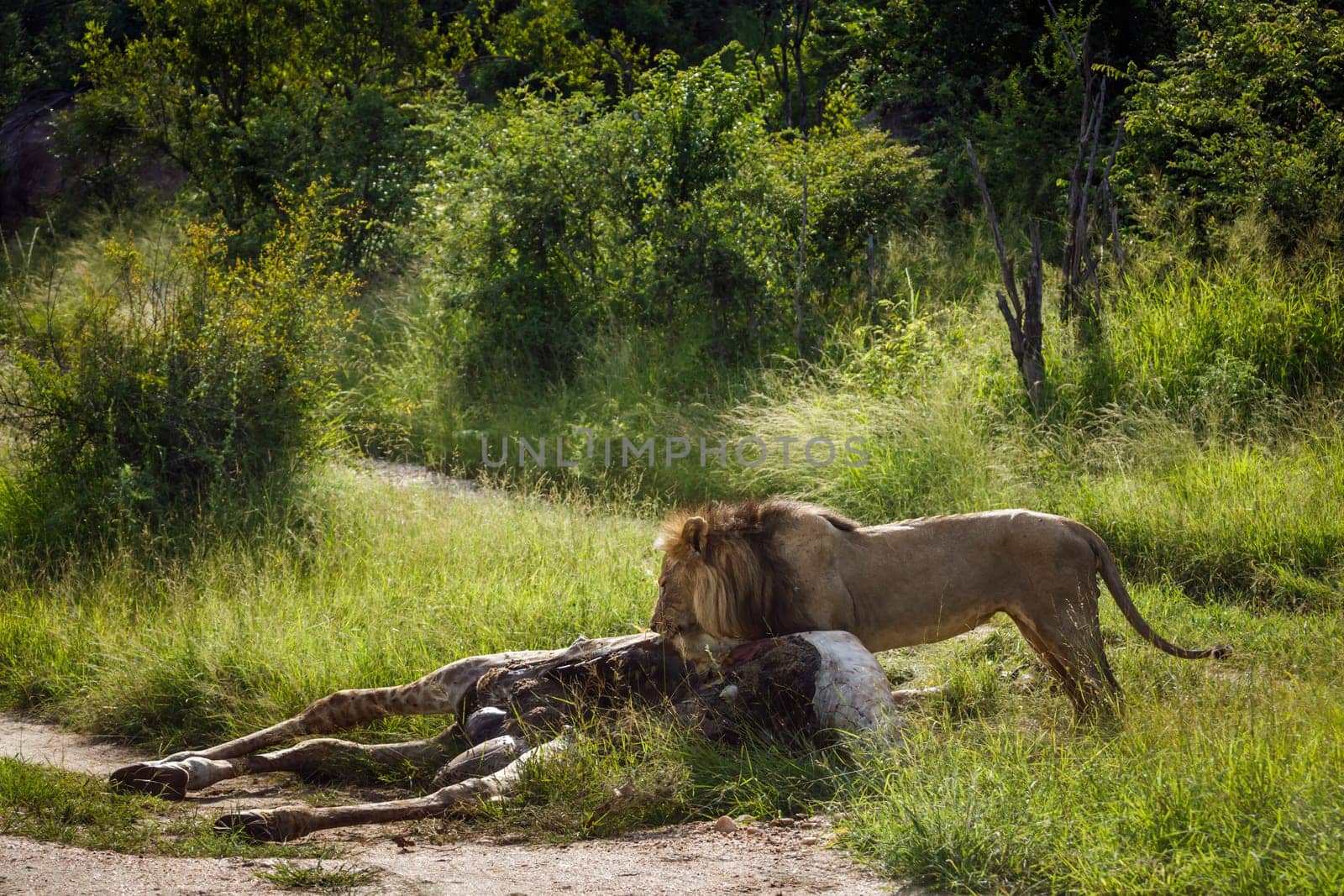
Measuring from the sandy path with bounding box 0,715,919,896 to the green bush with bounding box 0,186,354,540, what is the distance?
4.85m

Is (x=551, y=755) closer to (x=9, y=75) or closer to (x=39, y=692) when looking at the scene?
(x=39, y=692)

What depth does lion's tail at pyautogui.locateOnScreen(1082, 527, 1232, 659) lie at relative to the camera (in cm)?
556

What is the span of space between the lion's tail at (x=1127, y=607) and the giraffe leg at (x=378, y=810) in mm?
2509

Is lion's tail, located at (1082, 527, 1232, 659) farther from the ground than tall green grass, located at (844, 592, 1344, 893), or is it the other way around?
lion's tail, located at (1082, 527, 1232, 659)

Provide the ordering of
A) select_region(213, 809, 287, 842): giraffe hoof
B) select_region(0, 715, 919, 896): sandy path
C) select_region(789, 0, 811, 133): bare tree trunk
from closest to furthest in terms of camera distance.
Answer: select_region(0, 715, 919, 896): sandy path, select_region(213, 809, 287, 842): giraffe hoof, select_region(789, 0, 811, 133): bare tree trunk

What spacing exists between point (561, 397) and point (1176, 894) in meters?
10.0

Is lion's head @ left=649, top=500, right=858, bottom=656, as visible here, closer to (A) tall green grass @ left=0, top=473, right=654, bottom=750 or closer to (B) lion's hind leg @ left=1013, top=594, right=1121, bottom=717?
(B) lion's hind leg @ left=1013, top=594, right=1121, bottom=717

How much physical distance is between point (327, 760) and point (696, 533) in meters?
2.12

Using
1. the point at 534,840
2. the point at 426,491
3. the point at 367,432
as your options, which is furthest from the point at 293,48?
the point at 534,840

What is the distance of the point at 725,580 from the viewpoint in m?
5.71

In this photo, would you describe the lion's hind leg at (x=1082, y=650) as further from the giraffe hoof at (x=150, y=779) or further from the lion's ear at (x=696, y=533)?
the giraffe hoof at (x=150, y=779)

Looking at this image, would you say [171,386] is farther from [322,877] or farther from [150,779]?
[322,877]

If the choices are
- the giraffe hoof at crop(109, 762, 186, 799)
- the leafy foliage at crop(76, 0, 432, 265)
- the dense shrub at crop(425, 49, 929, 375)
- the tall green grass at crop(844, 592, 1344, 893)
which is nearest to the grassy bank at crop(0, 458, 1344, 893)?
the tall green grass at crop(844, 592, 1344, 893)

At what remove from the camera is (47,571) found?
876 centimetres
